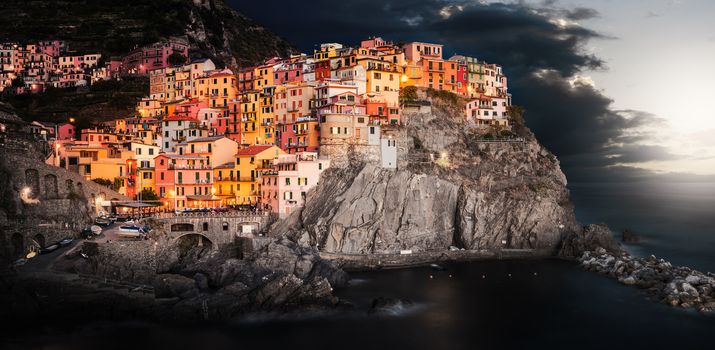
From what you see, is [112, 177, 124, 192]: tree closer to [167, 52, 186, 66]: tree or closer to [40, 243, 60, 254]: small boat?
[40, 243, 60, 254]: small boat

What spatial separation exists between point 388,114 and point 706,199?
91879 millimetres

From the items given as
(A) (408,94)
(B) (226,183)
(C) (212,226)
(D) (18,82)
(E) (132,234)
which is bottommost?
(C) (212,226)

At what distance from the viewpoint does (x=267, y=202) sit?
211 ft

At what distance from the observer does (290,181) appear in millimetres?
63344

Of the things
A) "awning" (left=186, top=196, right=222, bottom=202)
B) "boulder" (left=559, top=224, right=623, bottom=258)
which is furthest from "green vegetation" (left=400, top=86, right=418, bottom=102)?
"awning" (left=186, top=196, right=222, bottom=202)

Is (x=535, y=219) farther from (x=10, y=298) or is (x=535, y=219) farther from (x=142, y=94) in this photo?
(x=142, y=94)

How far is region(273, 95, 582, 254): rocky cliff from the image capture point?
201 feet

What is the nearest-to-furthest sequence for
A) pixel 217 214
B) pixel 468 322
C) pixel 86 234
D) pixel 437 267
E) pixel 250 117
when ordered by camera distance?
pixel 468 322
pixel 86 234
pixel 437 267
pixel 217 214
pixel 250 117

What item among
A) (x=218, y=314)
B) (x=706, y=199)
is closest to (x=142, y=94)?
(x=218, y=314)

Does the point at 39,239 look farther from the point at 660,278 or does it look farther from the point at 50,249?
the point at 660,278

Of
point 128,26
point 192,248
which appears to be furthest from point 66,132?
point 128,26

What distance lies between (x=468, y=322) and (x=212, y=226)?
25.0 m

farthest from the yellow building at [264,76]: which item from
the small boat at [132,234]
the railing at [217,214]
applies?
the small boat at [132,234]

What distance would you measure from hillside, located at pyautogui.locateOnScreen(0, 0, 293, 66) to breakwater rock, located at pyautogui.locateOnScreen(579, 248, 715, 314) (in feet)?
228
